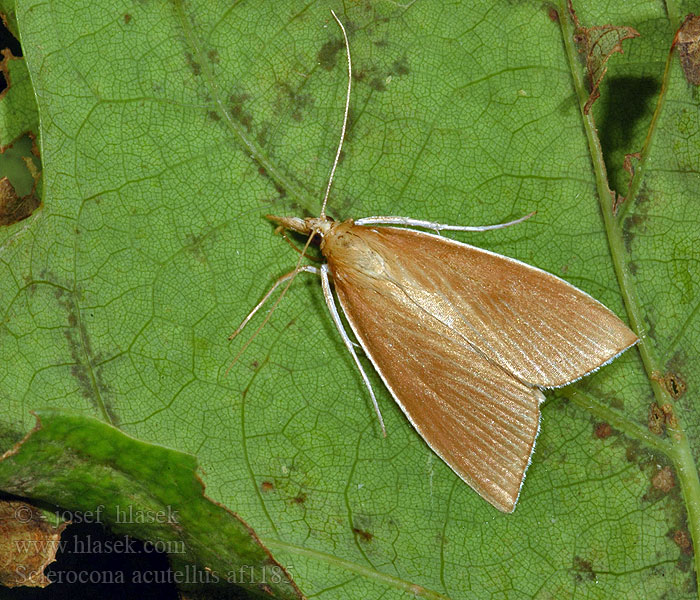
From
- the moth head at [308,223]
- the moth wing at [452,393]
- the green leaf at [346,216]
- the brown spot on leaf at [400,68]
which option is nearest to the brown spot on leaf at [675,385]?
the green leaf at [346,216]

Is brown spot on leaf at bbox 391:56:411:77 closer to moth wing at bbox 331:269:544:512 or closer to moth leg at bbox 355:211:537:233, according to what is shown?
moth leg at bbox 355:211:537:233

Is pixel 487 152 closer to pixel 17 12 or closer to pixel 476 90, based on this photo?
pixel 476 90

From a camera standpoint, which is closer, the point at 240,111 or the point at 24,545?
the point at 240,111

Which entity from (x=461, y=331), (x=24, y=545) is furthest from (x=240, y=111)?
(x=24, y=545)

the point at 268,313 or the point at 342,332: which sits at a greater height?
the point at 268,313

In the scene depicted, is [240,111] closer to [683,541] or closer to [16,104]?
[16,104]

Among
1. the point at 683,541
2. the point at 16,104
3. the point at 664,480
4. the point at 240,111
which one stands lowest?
the point at 683,541

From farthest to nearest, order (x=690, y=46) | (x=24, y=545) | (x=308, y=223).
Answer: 1. (x=24, y=545)
2. (x=308, y=223)
3. (x=690, y=46)

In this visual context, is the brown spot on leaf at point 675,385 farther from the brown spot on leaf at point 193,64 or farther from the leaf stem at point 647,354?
the brown spot on leaf at point 193,64

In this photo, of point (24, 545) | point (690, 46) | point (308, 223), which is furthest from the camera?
point (24, 545)
